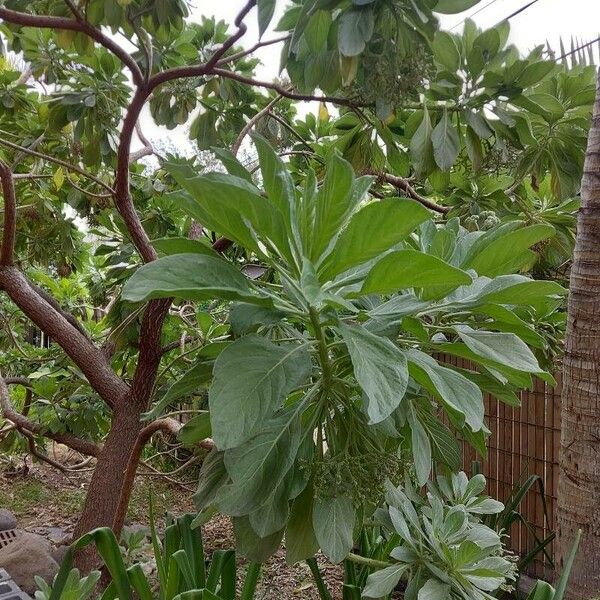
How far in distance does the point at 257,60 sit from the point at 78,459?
14.4 feet

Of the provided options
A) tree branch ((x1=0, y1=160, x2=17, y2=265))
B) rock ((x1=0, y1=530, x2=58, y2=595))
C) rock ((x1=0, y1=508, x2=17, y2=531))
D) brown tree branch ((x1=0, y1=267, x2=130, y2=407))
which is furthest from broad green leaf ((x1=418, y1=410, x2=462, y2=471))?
rock ((x1=0, y1=508, x2=17, y2=531))

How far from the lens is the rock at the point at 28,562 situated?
2.72 meters

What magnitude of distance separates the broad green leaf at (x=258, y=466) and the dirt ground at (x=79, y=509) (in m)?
2.35

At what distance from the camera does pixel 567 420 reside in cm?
98

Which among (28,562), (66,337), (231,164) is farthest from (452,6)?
(28,562)

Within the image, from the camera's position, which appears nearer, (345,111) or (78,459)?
(345,111)

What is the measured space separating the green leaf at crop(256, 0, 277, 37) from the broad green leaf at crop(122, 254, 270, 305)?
58 cm

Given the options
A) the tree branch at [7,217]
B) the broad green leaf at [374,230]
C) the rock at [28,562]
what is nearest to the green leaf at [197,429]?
the broad green leaf at [374,230]

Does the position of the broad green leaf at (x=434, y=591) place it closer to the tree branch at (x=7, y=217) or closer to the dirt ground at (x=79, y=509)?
the tree branch at (x=7, y=217)

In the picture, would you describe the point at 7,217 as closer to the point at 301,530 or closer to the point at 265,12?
the point at 265,12

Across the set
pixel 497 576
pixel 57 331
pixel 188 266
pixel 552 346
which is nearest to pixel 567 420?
pixel 497 576

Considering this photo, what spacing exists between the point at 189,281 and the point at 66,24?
53.2 inches

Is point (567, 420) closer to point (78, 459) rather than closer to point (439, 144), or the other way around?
point (439, 144)

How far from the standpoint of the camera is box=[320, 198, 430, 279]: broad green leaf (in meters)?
0.62
